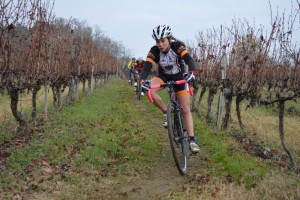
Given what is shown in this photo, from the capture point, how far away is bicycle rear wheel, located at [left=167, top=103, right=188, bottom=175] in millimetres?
5892

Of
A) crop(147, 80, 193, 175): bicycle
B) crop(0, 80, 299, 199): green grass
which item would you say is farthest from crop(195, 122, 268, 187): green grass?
crop(147, 80, 193, 175): bicycle

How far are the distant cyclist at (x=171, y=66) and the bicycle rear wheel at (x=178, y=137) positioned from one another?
16 centimetres

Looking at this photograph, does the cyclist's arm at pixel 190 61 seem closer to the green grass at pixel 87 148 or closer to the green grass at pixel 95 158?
the green grass at pixel 95 158

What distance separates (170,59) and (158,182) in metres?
2.18

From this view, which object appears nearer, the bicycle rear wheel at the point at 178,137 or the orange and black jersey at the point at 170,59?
the bicycle rear wheel at the point at 178,137

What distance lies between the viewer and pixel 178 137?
6234 millimetres

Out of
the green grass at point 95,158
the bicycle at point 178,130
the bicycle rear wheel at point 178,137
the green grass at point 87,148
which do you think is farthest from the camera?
the green grass at point 87,148

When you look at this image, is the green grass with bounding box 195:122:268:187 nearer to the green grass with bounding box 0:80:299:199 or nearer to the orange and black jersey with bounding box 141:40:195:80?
the green grass with bounding box 0:80:299:199

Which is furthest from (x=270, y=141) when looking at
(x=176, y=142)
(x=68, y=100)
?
(x=68, y=100)

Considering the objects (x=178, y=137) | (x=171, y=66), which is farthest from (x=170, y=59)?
→ (x=178, y=137)

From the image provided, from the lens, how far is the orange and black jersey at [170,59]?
6.44 metres

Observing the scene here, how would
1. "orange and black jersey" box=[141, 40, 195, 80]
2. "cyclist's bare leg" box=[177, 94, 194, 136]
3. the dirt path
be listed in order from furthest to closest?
"orange and black jersey" box=[141, 40, 195, 80] < "cyclist's bare leg" box=[177, 94, 194, 136] < the dirt path

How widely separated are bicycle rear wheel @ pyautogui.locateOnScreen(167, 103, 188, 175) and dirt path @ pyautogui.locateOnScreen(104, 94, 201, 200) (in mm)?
211

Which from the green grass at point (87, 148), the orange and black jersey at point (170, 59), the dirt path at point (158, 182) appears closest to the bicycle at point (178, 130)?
the dirt path at point (158, 182)
